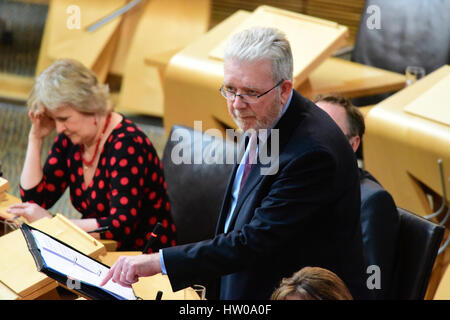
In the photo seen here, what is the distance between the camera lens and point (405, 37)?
417 centimetres

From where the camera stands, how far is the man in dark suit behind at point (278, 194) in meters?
1.76

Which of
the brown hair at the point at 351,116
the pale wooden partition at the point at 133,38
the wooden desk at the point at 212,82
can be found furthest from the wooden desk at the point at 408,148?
the pale wooden partition at the point at 133,38

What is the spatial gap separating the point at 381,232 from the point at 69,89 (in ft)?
3.87

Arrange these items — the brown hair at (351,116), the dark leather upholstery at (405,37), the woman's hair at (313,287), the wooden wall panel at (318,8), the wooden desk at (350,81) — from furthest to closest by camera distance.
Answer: the wooden wall panel at (318,8)
the dark leather upholstery at (405,37)
the wooden desk at (350,81)
the brown hair at (351,116)
the woman's hair at (313,287)

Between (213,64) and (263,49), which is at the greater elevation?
(263,49)

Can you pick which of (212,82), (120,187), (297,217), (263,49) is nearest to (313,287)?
(297,217)

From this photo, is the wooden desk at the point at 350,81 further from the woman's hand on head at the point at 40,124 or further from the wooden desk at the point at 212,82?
the woman's hand on head at the point at 40,124

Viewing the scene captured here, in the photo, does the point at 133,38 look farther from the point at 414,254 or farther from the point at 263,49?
the point at 263,49

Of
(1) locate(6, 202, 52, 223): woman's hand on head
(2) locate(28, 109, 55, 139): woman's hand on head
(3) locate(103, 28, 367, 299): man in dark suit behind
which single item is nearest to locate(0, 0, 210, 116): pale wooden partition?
(2) locate(28, 109, 55, 139): woman's hand on head

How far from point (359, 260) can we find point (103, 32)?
369 centimetres

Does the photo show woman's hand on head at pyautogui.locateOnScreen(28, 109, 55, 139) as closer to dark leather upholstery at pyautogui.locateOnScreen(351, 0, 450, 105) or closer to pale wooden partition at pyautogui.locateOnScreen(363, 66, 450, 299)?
pale wooden partition at pyautogui.locateOnScreen(363, 66, 450, 299)

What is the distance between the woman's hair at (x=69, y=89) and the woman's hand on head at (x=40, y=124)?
76mm
